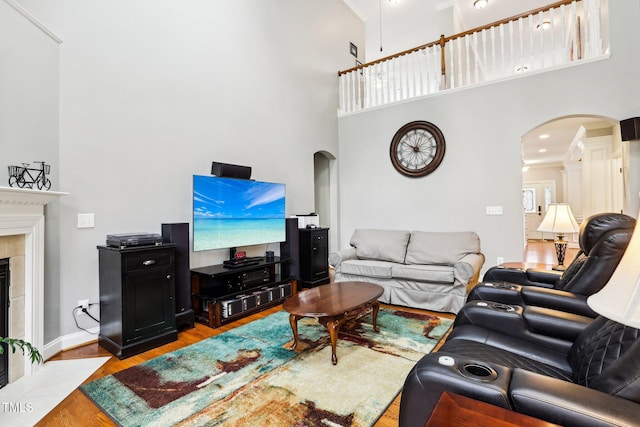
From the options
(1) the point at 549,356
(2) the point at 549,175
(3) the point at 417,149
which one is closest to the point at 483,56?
(3) the point at 417,149

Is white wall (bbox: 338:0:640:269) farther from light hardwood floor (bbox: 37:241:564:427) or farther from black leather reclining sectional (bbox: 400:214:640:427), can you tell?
black leather reclining sectional (bbox: 400:214:640:427)

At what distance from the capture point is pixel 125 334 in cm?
251

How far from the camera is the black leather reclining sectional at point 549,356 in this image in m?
0.92

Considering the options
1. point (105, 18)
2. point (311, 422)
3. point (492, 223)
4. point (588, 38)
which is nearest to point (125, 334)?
point (311, 422)

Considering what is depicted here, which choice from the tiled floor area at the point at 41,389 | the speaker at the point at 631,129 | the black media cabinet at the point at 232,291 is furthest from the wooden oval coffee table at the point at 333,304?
the speaker at the point at 631,129

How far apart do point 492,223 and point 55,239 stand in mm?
5054

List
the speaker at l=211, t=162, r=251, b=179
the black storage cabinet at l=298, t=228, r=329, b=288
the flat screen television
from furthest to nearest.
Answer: the black storage cabinet at l=298, t=228, r=329, b=288, the speaker at l=211, t=162, r=251, b=179, the flat screen television

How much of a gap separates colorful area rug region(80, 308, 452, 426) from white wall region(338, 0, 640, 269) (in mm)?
2272

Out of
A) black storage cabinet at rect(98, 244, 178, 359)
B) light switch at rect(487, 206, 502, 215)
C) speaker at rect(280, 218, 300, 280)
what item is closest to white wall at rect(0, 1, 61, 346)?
black storage cabinet at rect(98, 244, 178, 359)

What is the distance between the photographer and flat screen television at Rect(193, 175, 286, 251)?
3.31 meters

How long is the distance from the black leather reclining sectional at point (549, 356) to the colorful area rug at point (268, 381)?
0.64 metres

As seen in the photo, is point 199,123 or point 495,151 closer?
point 199,123

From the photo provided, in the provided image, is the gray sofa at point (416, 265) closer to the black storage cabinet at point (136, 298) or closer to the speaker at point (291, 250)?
the speaker at point (291, 250)

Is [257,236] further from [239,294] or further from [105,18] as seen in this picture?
[105,18]
